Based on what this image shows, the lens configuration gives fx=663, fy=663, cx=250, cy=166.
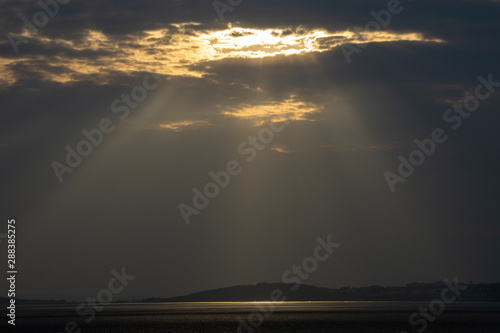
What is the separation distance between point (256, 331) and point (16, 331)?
37.3 meters

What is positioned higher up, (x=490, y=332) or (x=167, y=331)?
(x=490, y=332)

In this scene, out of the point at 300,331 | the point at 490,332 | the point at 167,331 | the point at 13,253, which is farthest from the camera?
the point at 167,331

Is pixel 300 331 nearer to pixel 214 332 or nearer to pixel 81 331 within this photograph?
pixel 214 332

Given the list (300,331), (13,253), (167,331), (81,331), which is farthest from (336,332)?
(13,253)

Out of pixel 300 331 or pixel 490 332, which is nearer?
pixel 490 332

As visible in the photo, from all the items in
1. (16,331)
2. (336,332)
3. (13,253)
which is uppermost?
(13,253)

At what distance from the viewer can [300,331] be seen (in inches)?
3871

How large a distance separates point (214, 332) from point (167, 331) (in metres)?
9.97

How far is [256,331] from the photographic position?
9675cm

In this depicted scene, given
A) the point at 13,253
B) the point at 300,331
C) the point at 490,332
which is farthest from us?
the point at 300,331

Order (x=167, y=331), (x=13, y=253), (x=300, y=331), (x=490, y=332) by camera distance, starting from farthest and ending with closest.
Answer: (x=167, y=331) < (x=300, y=331) < (x=490, y=332) < (x=13, y=253)

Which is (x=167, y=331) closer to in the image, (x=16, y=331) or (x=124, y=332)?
(x=124, y=332)

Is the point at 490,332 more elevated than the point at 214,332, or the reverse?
the point at 490,332

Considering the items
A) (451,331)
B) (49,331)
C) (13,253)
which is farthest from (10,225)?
(451,331)
